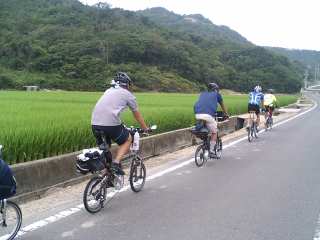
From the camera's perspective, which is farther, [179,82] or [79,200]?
[179,82]

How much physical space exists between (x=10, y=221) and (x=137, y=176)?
9.97 feet

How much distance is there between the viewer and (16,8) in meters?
92.6

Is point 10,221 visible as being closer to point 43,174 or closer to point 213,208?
point 43,174

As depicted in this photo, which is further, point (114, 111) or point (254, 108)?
point (254, 108)

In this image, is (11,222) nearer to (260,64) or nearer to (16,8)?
(16,8)

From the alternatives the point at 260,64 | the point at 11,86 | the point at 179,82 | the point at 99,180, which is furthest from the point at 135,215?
the point at 260,64

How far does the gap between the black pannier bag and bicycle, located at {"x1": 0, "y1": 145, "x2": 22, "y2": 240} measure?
133 centimetres

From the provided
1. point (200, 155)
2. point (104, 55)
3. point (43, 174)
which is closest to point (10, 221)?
point (43, 174)

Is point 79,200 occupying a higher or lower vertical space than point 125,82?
lower

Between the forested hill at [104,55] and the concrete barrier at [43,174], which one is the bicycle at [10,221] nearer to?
the concrete barrier at [43,174]

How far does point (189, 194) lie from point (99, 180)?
1893mm

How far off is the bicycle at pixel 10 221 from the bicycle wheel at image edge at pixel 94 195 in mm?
1190

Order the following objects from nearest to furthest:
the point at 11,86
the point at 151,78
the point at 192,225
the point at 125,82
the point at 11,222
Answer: the point at 11,222
the point at 192,225
the point at 125,82
the point at 11,86
the point at 151,78

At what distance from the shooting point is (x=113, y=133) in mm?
7387
